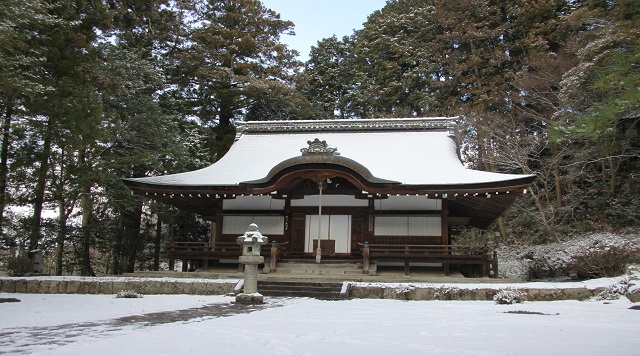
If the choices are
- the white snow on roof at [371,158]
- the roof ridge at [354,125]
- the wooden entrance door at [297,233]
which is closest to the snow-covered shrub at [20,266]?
the white snow on roof at [371,158]

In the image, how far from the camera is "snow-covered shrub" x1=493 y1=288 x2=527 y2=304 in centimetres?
869

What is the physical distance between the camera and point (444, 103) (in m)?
27.4

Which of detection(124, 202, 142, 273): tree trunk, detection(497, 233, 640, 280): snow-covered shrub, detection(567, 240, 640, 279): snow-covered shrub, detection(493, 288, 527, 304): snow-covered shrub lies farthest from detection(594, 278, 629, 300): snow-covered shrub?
detection(124, 202, 142, 273): tree trunk

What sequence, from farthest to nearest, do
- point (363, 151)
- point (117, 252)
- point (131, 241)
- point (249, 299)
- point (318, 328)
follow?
point (131, 241)
point (117, 252)
point (363, 151)
point (249, 299)
point (318, 328)

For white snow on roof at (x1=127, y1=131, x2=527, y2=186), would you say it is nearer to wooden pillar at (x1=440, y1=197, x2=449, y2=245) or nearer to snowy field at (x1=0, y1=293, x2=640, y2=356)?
wooden pillar at (x1=440, y1=197, x2=449, y2=245)

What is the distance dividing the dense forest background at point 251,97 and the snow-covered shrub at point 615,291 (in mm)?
3014

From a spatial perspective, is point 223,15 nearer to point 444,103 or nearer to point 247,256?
point 444,103

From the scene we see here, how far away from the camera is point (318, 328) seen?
559 cm

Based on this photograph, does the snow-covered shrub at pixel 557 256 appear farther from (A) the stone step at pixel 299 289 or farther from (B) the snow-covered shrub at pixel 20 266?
(B) the snow-covered shrub at pixel 20 266

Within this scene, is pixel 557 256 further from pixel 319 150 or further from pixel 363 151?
pixel 319 150

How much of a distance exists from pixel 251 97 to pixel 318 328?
2108cm

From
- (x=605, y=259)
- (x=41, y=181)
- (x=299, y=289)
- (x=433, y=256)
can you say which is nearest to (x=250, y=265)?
(x=299, y=289)

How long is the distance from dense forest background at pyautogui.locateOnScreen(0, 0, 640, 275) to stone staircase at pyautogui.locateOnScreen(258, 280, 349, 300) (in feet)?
19.2

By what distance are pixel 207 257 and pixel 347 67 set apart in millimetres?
22622
